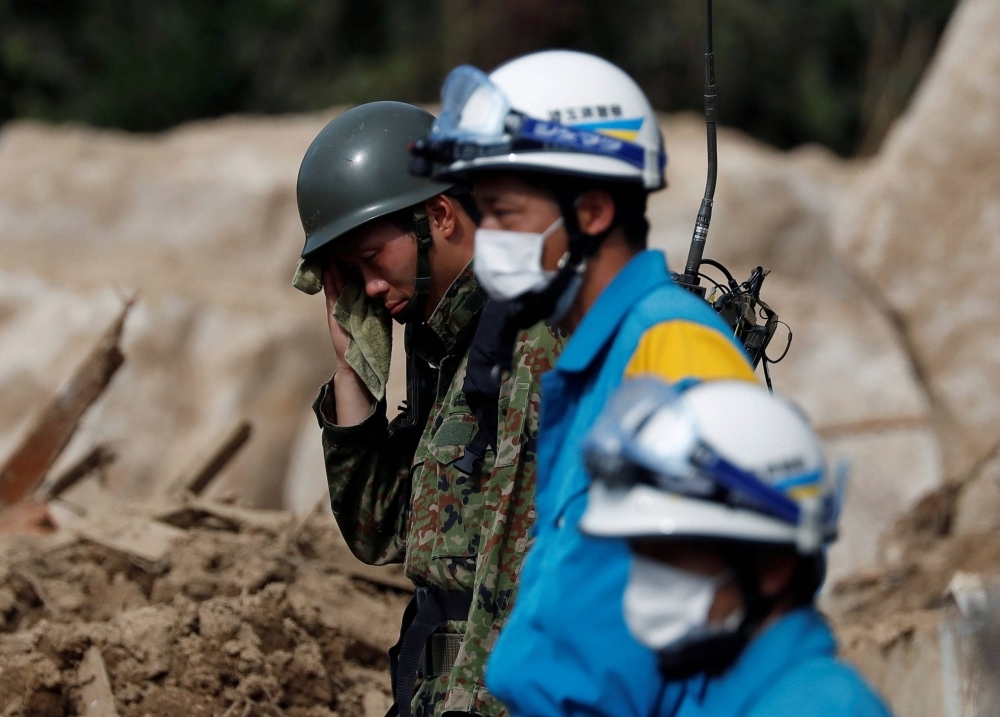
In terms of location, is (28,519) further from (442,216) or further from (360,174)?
(442,216)

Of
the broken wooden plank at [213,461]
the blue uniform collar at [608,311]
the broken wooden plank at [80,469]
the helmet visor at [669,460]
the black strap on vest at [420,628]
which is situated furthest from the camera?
the broken wooden plank at [80,469]

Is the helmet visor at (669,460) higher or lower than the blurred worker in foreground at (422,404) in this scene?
higher

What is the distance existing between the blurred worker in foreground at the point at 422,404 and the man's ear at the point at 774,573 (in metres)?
1.03

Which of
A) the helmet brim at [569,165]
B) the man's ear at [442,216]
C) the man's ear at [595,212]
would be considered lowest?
the man's ear at [442,216]

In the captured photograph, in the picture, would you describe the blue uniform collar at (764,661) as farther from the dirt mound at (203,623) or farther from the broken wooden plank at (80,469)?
the broken wooden plank at (80,469)

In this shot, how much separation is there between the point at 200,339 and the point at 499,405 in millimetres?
7713

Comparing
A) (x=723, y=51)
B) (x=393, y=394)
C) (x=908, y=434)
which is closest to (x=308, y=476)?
(x=393, y=394)

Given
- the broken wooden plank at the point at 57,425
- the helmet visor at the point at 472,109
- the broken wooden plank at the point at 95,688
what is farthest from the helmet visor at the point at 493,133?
the broken wooden plank at the point at 57,425

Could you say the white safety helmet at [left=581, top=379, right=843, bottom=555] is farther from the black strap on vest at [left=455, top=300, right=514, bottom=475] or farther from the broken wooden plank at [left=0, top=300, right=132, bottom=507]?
the broken wooden plank at [left=0, top=300, right=132, bottom=507]

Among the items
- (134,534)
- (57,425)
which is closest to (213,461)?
(57,425)

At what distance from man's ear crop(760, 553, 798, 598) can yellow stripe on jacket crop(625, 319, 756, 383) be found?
0.97ft

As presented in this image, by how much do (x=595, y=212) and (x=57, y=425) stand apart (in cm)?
484

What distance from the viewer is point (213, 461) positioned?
6.29 meters

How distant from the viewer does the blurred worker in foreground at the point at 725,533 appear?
73.0 inches
